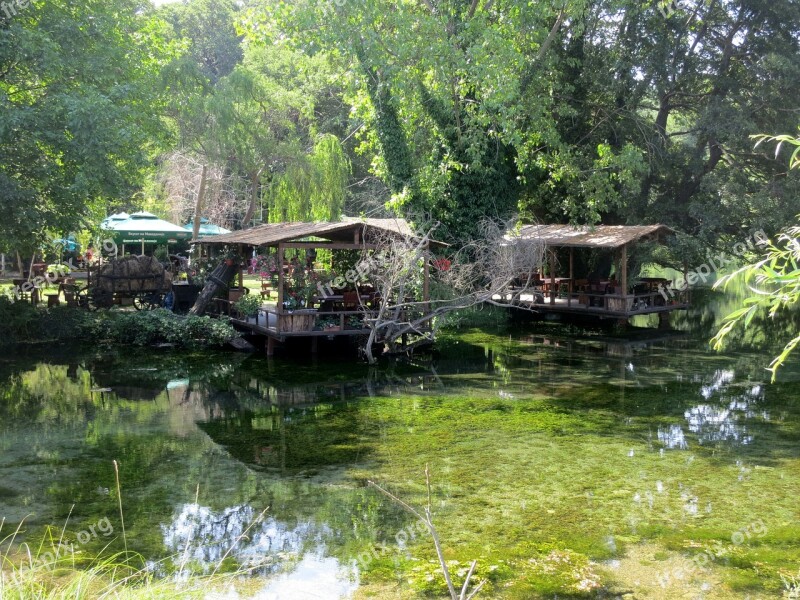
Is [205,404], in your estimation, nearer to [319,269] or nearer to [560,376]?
[560,376]

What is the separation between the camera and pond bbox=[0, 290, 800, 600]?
627 centimetres

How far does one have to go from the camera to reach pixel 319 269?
62.7ft

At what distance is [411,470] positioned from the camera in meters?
8.61

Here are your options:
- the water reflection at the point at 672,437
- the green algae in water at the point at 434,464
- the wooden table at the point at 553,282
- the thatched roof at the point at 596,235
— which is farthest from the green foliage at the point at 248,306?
the wooden table at the point at 553,282

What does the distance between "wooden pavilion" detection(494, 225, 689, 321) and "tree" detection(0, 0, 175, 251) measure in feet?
29.8

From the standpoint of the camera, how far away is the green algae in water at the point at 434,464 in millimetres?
6426

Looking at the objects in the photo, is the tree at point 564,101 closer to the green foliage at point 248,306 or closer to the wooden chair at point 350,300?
the wooden chair at point 350,300

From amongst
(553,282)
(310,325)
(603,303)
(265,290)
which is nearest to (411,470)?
(310,325)

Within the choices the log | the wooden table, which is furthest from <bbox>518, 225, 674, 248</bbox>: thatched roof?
the log

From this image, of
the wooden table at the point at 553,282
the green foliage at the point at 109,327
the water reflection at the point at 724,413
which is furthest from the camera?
the wooden table at the point at 553,282

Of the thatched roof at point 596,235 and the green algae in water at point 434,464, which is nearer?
the green algae in water at point 434,464

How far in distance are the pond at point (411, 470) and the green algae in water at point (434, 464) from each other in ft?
0.10

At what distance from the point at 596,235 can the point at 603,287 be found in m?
1.47

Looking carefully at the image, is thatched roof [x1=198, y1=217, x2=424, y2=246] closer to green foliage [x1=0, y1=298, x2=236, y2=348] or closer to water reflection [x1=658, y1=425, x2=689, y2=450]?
green foliage [x1=0, y1=298, x2=236, y2=348]
